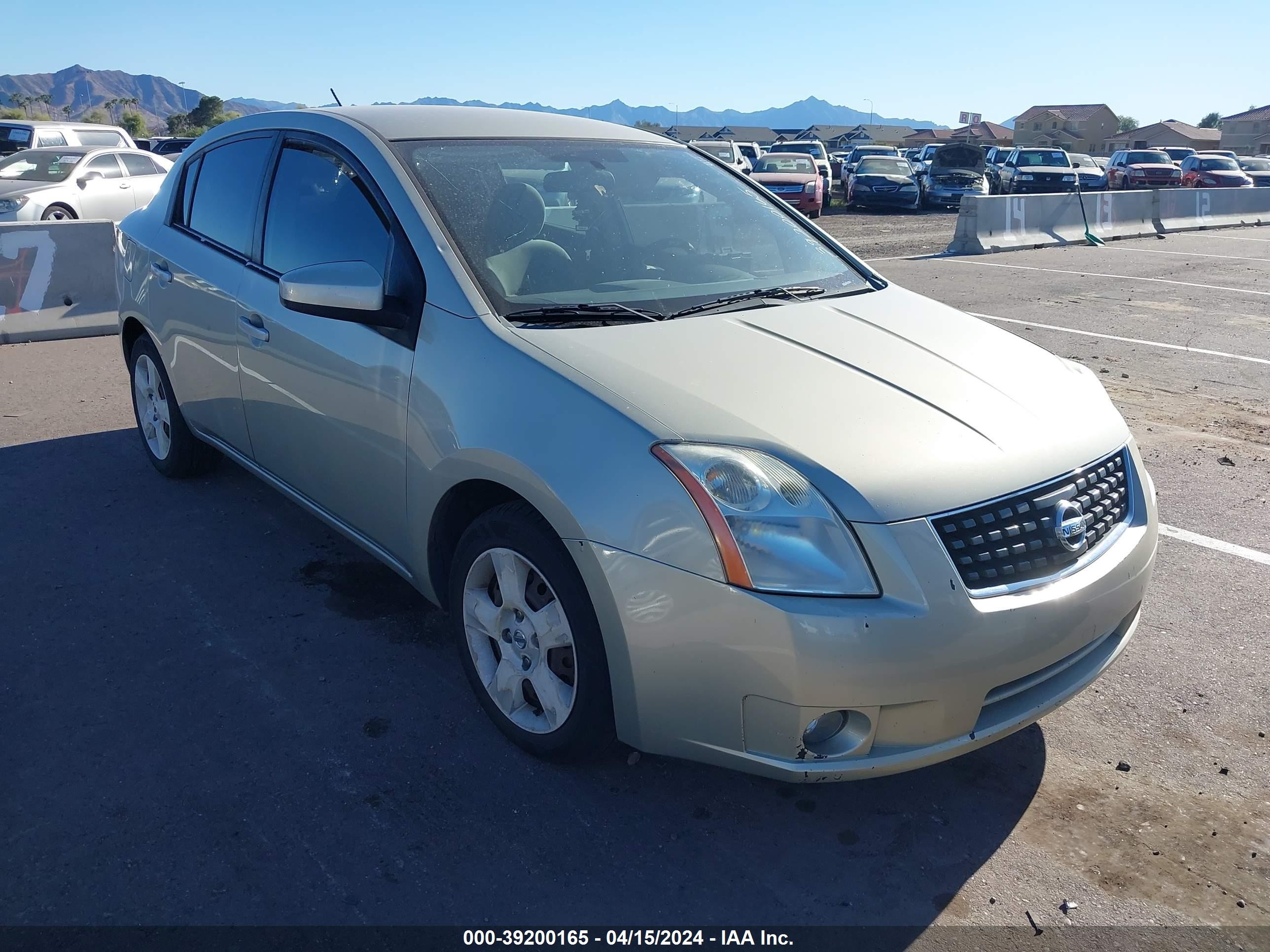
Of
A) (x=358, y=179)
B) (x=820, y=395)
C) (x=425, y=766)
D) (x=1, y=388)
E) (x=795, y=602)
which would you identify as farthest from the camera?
(x=1, y=388)

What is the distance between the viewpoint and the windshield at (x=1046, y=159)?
1055 inches

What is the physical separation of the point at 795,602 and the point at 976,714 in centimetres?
57

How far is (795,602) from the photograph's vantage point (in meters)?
2.35

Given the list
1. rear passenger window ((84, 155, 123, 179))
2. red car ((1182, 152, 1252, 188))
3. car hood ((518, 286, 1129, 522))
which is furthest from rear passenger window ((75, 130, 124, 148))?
red car ((1182, 152, 1252, 188))

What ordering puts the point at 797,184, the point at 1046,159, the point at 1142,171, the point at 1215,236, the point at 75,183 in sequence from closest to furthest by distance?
the point at 75,183, the point at 1215,236, the point at 797,184, the point at 1046,159, the point at 1142,171

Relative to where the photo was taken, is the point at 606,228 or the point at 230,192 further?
the point at 230,192

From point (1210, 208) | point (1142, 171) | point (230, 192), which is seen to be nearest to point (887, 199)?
point (1210, 208)

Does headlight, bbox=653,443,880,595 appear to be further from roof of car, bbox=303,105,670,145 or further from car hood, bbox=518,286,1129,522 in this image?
roof of car, bbox=303,105,670,145

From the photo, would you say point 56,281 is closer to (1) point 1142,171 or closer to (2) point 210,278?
(2) point 210,278

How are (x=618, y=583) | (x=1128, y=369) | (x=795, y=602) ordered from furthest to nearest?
(x=1128, y=369), (x=618, y=583), (x=795, y=602)

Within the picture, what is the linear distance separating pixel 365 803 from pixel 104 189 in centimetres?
1552

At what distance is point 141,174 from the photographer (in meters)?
16.2

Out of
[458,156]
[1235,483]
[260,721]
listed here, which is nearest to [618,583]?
[260,721]

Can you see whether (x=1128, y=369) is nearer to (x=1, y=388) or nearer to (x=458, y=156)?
(x=458, y=156)
